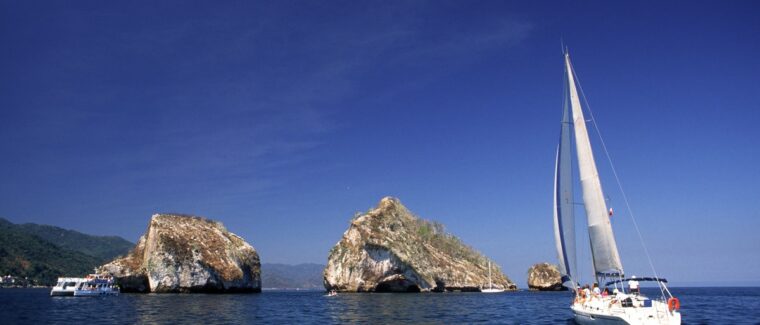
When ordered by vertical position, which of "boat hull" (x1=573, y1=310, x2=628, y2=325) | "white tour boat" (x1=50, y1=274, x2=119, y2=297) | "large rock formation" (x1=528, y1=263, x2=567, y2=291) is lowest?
"boat hull" (x1=573, y1=310, x2=628, y2=325)

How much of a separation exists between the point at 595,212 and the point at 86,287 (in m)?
93.1

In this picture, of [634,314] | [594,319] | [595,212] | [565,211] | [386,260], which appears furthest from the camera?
[386,260]

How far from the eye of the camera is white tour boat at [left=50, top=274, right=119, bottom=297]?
304 feet

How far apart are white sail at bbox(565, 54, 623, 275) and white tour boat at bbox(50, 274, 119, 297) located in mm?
88910

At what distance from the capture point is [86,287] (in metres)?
94.8

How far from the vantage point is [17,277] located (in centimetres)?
19200

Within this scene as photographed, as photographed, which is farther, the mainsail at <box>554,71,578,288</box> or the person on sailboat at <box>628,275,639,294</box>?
the mainsail at <box>554,71,578,288</box>

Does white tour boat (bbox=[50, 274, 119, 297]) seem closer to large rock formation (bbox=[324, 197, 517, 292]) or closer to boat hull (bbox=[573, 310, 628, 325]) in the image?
large rock formation (bbox=[324, 197, 517, 292])

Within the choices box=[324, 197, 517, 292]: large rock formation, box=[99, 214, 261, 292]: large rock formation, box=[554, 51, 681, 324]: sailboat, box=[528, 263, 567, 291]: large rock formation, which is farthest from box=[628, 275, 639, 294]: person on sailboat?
box=[528, 263, 567, 291]: large rock formation

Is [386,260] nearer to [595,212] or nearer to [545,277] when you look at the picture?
[545,277]

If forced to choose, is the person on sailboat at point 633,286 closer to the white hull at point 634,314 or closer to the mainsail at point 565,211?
the white hull at point 634,314

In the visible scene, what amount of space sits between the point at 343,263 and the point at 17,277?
149 meters

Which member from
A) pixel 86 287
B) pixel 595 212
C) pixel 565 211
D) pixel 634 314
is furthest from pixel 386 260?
pixel 634 314

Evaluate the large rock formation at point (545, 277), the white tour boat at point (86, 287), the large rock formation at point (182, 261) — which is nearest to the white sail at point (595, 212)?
the large rock formation at point (182, 261)
